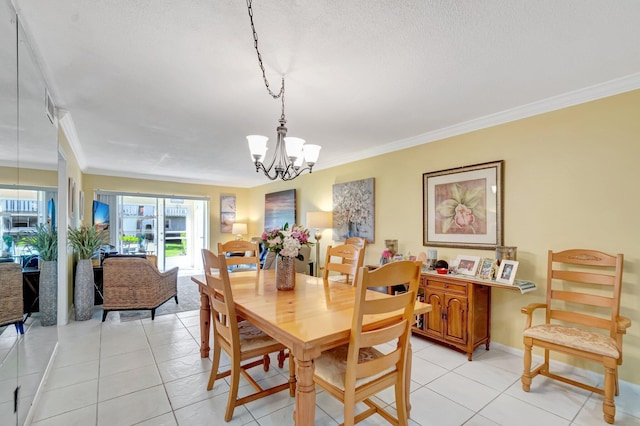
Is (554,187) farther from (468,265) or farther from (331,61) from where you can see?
(331,61)

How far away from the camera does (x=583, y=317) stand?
2383 millimetres

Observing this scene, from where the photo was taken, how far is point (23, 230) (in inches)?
68.7

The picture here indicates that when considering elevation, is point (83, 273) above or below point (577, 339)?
above

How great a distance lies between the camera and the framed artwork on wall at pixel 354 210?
4.34 m

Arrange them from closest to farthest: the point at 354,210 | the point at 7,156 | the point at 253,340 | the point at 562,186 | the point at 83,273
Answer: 1. the point at 7,156
2. the point at 253,340
3. the point at 562,186
4. the point at 83,273
5. the point at 354,210

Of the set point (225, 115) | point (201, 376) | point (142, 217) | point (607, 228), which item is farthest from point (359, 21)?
point (142, 217)

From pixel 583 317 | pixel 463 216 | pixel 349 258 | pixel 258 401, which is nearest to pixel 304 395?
pixel 258 401

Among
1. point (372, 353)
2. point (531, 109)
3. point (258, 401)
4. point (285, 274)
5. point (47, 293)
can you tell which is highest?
point (531, 109)

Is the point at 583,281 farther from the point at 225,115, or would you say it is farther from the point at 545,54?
the point at 225,115

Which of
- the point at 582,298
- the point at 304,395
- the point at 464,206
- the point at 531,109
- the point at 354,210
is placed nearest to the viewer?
the point at 304,395

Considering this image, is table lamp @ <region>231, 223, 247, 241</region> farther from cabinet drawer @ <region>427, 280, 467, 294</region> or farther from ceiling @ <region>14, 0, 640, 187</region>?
cabinet drawer @ <region>427, 280, 467, 294</region>

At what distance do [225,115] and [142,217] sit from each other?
5.24 metres

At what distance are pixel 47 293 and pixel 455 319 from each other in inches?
134

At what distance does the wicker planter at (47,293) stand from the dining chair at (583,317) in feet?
11.7
